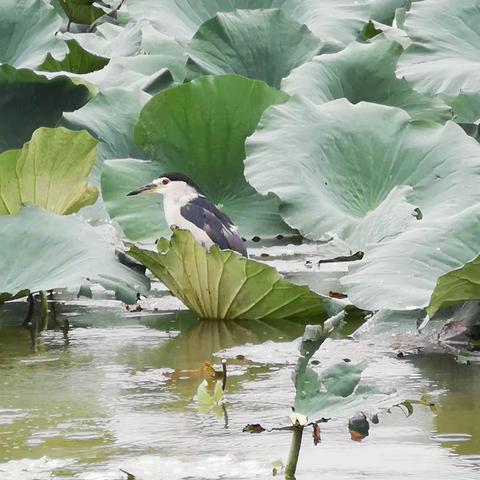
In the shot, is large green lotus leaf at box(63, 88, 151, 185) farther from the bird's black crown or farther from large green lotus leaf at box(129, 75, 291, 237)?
the bird's black crown

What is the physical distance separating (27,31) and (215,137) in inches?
53.2

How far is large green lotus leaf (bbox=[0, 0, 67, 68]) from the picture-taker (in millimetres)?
6664

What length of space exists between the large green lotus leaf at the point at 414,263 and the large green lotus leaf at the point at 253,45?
236cm

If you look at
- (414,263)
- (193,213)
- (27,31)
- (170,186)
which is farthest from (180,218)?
(27,31)

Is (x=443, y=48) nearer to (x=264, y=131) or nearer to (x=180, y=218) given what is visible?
(x=264, y=131)

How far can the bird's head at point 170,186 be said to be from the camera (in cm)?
550

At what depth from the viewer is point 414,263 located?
13.6 feet

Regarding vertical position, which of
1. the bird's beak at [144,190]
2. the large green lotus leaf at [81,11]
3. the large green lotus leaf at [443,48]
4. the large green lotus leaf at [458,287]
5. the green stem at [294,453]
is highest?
the large green lotus leaf at [81,11]

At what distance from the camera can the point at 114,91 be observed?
6.03 metres

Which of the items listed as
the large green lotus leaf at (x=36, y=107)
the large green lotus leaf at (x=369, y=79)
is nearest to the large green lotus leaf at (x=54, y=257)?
the large green lotus leaf at (x=36, y=107)

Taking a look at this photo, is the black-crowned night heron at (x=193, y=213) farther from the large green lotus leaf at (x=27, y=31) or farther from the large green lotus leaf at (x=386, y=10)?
the large green lotus leaf at (x=386, y=10)

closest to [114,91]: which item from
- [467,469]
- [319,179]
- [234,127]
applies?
[234,127]

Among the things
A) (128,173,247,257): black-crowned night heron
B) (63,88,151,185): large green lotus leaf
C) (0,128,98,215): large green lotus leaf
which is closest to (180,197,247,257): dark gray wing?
(128,173,247,257): black-crowned night heron

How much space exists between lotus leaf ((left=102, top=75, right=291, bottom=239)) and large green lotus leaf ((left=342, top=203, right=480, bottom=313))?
1.53 m
